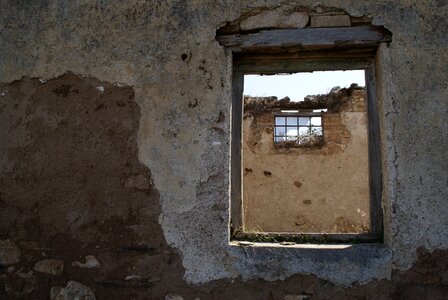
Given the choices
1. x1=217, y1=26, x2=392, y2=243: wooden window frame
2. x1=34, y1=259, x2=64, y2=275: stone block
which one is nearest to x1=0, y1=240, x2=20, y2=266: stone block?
x1=34, y1=259, x2=64, y2=275: stone block

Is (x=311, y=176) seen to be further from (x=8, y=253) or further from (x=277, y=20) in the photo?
(x=8, y=253)

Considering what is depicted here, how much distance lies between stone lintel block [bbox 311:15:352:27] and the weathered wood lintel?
25 millimetres

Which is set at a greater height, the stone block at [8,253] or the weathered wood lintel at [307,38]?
the weathered wood lintel at [307,38]

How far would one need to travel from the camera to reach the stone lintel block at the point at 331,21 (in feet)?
8.59

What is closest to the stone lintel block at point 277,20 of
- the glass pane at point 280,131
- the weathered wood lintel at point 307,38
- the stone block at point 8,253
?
the weathered wood lintel at point 307,38

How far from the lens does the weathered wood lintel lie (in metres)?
2.59

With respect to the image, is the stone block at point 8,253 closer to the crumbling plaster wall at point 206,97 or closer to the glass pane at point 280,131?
the crumbling plaster wall at point 206,97

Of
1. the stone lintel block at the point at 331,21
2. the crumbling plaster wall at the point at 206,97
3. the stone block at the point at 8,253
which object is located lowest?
the stone block at the point at 8,253

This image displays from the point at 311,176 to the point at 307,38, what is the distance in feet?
18.0

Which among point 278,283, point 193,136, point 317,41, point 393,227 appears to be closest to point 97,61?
point 193,136

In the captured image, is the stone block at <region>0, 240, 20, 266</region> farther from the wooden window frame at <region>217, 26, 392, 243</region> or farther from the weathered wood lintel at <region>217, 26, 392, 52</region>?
the weathered wood lintel at <region>217, 26, 392, 52</region>

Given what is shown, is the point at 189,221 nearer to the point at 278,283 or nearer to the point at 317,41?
the point at 278,283

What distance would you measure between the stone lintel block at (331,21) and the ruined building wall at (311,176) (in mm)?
5415

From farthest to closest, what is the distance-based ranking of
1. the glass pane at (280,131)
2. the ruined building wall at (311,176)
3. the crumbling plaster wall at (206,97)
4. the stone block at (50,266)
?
the glass pane at (280,131) → the ruined building wall at (311,176) → the stone block at (50,266) → the crumbling plaster wall at (206,97)
